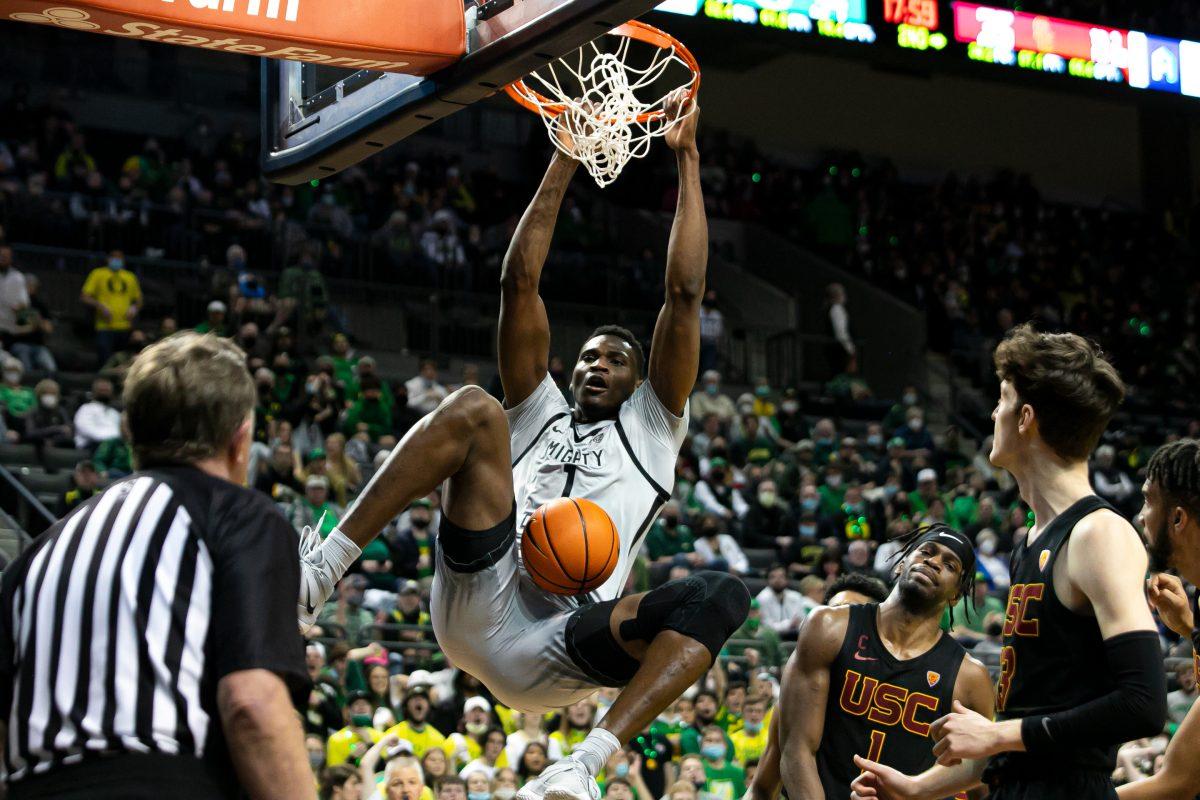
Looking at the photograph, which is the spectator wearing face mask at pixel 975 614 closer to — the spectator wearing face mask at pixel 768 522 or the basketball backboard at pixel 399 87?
the spectator wearing face mask at pixel 768 522

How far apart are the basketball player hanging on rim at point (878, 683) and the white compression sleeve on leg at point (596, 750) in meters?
1.10

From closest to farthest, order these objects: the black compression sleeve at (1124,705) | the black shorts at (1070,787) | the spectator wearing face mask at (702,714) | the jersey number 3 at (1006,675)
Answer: the black compression sleeve at (1124,705) → the black shorts at (1070,787) → the jersey number 3 at (1006,675) → the spectator wearing face mask at (702,714)

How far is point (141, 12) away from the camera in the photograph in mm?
5148

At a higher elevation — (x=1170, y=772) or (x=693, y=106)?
(x=693, y=106)

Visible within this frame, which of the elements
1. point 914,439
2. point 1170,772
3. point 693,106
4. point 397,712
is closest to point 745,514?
point 914,439

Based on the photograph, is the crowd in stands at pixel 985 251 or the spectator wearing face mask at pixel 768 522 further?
the crowd in stands at pixel 985 251

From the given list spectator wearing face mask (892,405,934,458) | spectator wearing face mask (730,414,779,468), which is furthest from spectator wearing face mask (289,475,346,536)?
spectator wearing face mask (892,405,934,458)

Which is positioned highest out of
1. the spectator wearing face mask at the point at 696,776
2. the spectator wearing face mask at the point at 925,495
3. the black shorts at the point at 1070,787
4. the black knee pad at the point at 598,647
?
the black knee pad at the point at 598,647

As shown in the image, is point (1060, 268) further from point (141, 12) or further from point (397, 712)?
point (141, 12)

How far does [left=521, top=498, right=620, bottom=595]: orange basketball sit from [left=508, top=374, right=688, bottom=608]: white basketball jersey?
261 millimetres

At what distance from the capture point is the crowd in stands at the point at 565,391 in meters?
10.7

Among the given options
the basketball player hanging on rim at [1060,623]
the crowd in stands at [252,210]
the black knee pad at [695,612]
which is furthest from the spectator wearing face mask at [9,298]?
the basketball player hanging on rim at [1060,623]

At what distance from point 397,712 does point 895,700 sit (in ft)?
17.4

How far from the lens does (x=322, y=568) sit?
5379 mm
